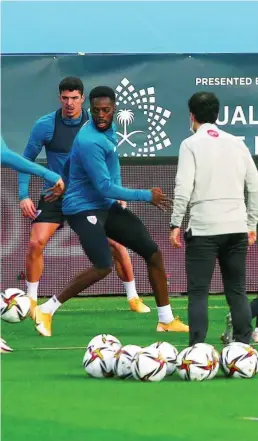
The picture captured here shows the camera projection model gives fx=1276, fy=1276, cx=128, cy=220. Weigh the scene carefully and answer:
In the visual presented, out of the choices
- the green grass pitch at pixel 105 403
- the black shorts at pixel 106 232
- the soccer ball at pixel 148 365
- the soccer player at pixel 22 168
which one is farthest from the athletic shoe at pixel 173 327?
the soccer ball at pixel 148 365

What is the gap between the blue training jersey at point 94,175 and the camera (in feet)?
37.1

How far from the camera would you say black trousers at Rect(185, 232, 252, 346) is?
9773 millimetres

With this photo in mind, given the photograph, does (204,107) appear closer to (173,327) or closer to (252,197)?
(252,197)

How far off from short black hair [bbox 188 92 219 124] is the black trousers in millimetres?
903

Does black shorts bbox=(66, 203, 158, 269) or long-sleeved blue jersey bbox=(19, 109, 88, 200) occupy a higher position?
long-sleeved blue jersey bbox=(19, 109, 88, 200)

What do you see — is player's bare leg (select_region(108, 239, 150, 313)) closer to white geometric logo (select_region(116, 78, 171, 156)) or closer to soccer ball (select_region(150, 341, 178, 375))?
white geometric logo (select_region(116, 78, 171, 156))

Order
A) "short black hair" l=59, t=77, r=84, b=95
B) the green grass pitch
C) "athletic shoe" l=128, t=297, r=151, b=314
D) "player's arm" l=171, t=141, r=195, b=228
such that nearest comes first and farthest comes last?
the green grass pitch → "player's arm" l=171, t=141, r=195, b=228 → "short black hair" l=59, t=77, r=84, b=95 → "athletic shoe" l=128, t=297, r=151, b=314

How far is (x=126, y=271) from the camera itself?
14.5 m

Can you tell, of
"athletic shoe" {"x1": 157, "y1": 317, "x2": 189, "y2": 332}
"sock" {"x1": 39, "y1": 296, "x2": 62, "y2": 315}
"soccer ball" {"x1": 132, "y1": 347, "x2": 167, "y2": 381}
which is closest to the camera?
"soccer ball" {"x1": 132, "y1": 347, "x2": 167, "y2": 381}

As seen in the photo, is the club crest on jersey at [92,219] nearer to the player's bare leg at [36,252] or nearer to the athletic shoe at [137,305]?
the player's bare leg at [36,252]

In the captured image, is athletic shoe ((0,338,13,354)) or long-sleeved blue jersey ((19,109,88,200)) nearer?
athletic shoe ((0,338,13,354))

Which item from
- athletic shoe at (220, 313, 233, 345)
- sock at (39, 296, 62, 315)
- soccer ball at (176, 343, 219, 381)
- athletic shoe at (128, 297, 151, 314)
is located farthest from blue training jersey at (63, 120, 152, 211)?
athletic shoe at (128, 297, 151, 314)

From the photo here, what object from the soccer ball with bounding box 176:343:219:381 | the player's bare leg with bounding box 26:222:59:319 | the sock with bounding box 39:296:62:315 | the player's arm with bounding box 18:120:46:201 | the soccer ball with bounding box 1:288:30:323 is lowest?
the soccer ball with bounding box 176:343:219:381
